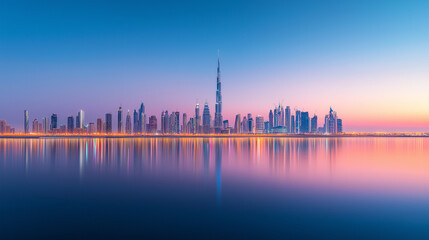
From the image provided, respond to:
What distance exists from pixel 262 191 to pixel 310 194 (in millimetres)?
3484

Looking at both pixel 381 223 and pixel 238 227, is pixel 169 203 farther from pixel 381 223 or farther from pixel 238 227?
pixel 381 223

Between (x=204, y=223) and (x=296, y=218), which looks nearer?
(x=204, y=223)

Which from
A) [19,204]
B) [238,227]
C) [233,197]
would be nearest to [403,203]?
[233,197]

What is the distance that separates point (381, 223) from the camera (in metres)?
14.1

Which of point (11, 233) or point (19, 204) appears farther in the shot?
point (19, 204)

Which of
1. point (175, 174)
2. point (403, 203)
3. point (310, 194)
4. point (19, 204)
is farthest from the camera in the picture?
point (175, 174)

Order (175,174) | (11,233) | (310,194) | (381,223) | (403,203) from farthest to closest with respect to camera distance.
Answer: (175,174)
(310,194)
(403,203)
(381,223)
(11,233)

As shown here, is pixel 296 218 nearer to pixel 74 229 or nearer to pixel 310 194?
pixel 310 194

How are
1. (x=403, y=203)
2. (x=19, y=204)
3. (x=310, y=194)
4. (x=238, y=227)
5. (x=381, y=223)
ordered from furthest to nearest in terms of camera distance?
(x=310, y=194)
(x=403, y=203)
(x=19, y=204)
(x=381, y=223)
(x=238, y=227)

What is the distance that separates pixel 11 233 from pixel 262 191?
50.8 feet

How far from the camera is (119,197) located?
18.7 metres

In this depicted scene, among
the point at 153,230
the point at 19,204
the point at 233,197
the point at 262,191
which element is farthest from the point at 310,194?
the point at 19,204

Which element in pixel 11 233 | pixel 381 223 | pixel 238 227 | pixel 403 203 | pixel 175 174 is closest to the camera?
pixel 11 233

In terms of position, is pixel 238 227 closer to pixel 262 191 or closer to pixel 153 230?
pixel 153 230
